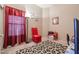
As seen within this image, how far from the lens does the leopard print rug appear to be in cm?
149

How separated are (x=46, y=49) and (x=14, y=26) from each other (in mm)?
553

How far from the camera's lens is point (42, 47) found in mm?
1532

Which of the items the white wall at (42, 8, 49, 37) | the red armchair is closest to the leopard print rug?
the red armchair

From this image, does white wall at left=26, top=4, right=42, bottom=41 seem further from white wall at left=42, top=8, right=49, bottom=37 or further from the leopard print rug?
the leopard print rug

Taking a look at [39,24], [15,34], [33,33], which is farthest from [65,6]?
[15,34]

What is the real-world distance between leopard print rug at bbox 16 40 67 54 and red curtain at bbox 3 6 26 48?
0.16 m

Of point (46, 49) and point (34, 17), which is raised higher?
point (34, 17)

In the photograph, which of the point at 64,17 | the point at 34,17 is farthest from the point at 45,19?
the point at 64,17

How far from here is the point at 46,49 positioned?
1512mm

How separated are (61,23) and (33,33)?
0.43 metres

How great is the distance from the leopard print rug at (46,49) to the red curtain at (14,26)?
0.16 m

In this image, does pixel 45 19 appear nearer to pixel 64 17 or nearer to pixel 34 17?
pixel 34 17
